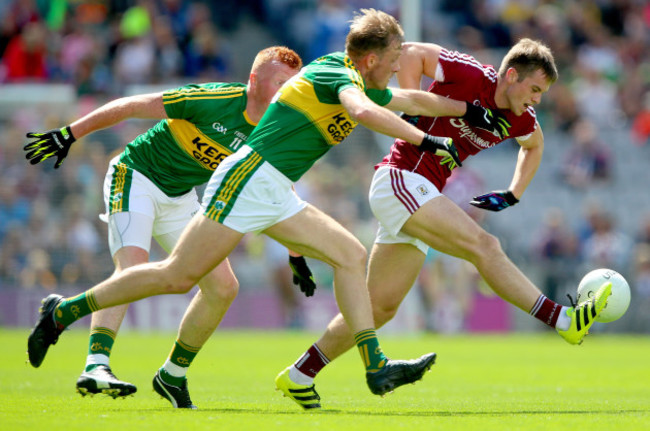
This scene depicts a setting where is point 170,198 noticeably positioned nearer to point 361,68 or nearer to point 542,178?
point 361,68

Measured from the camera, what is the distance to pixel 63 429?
5445 millimetres

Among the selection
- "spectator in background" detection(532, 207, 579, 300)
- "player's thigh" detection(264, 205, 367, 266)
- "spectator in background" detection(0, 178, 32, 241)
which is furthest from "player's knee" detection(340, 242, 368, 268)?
"spectator in background" detection(0, 178, 32, 241)

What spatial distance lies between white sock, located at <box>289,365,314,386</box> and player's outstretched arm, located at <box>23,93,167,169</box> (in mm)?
2004

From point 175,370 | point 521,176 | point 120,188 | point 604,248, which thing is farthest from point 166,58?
point 175,370

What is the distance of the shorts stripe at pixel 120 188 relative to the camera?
24.3 feet

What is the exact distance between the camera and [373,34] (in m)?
6.57

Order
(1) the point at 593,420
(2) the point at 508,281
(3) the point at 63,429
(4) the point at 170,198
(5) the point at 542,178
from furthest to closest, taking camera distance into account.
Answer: (5) the point at 542,178
(4) the point at 170,198
(2) the point at 508,281
(1) the point at 593,420
(3) the point at 63,429

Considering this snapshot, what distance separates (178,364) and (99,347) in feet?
1.85

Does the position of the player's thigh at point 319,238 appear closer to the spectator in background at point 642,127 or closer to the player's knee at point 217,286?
the player's knee at point 217,286

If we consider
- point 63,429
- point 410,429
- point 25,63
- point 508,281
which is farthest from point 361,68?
point 25,63

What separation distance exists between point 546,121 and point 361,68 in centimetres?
1608

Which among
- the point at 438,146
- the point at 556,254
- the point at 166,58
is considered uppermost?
the point at 438,146

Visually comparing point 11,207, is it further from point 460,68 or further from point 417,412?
point 417,412

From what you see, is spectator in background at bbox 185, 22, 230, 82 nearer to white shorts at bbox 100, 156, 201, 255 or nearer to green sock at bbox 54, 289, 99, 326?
white shorts at bbox 100, 156, 201, 255
